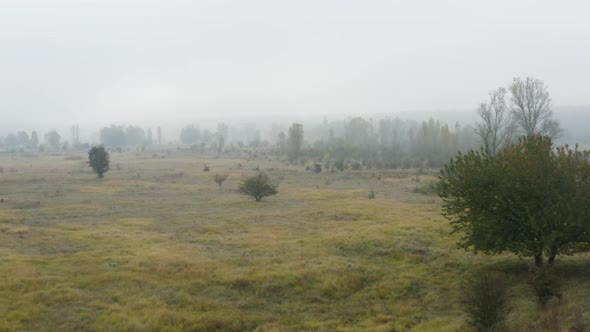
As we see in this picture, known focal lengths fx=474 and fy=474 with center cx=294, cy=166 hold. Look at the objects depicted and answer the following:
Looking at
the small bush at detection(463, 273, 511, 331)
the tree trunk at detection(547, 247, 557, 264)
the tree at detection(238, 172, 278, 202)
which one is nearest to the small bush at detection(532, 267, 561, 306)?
the small bush at detection(463, 273, 511, 331)

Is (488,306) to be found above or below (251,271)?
above

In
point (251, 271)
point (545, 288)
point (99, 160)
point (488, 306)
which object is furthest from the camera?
point (99, 160)

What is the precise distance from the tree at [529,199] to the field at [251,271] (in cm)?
168

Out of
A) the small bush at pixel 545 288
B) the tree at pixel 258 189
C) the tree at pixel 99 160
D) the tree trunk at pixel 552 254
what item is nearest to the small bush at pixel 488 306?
the small bush at pixel 545 288

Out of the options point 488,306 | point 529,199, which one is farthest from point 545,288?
point 529,199

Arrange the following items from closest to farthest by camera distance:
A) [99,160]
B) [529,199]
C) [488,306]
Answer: [488,306] → [529,199] → [99,160]

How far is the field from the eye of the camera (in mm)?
17766

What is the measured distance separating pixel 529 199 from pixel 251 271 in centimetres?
1310

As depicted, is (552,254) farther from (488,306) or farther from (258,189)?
(258,189)

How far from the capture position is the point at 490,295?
14.7 meters

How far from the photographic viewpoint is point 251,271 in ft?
77.6

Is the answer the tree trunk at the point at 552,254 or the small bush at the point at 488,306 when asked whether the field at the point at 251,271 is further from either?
the tree trunk at the point at 552,254

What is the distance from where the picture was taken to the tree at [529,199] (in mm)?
18469

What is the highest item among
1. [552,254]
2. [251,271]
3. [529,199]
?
[529,199]
